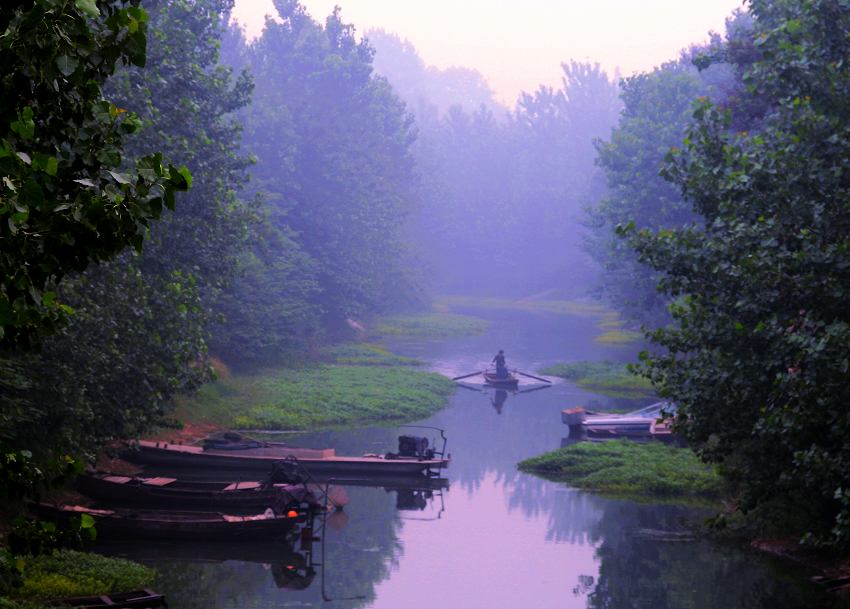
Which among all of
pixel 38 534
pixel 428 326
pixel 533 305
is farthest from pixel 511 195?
pixel 38 534

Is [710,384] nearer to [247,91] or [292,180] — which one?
[247,91]

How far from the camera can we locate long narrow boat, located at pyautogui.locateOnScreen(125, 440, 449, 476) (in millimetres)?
34438

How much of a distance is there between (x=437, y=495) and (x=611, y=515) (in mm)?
6127

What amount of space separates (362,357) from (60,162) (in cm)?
6277

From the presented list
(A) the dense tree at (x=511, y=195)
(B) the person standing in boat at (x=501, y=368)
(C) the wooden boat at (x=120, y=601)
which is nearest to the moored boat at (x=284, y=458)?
(C) the wooden boat at (x=120, y=601)

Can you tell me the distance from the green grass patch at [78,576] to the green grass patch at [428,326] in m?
65.2

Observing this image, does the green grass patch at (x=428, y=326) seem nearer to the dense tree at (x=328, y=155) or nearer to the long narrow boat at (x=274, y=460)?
the dense tree at (x=328, y=155)

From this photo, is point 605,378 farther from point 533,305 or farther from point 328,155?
point 533,305

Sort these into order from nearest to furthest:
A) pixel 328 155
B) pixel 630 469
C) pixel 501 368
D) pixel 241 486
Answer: pixel 241 486 < pixel 630 469 < pixel 501 368 < pixel 328 155

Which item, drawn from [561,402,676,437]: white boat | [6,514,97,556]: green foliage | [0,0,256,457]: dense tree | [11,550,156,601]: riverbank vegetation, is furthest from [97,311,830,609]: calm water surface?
[6,514,97,556]: green foliage

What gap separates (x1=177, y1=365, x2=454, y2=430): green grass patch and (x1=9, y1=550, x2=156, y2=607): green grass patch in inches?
798

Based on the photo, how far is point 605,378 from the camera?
62906mm

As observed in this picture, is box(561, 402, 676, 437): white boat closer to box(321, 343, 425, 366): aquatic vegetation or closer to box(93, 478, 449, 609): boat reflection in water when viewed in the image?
box(93, 478, 449, 609): boat reflection in water

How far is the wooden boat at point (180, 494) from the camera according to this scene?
27891 mm
